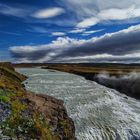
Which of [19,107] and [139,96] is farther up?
[19,107]

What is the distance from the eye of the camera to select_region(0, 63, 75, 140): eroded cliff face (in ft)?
64.1

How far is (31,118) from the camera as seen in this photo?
21406 mm

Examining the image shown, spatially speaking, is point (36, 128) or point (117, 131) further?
point (117, 131)

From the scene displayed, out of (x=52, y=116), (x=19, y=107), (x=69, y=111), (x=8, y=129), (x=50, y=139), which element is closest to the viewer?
(x=8, y=129)

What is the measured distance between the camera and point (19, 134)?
1927cm

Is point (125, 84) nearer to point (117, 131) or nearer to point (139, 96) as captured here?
point (139, 96)

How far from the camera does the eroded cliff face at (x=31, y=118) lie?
19.5 m

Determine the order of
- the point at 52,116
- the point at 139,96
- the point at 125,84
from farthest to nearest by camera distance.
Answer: the point at 125,84 < the point at 139,96 < the point at 52,116

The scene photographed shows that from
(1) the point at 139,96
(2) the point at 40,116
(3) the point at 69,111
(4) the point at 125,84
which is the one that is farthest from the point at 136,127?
(4) the point at 125,84

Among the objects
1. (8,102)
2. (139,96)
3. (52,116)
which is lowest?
(139,96)

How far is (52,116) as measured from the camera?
945 inches

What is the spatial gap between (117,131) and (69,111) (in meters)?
5.98

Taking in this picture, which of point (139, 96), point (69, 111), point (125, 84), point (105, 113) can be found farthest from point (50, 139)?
point (125, 84)

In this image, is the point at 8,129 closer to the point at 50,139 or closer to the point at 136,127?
the point at 50,139
